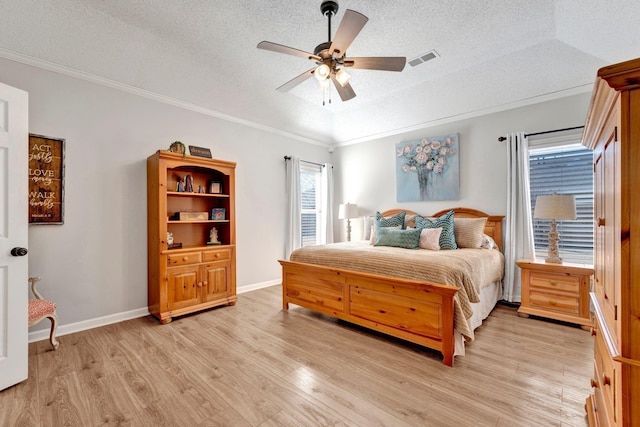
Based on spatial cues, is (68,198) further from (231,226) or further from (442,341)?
(442,341)

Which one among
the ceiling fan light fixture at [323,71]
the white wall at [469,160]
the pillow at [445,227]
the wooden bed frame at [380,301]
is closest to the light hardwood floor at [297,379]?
the wooden bed frame at [380,301]

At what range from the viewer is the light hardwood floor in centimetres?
172

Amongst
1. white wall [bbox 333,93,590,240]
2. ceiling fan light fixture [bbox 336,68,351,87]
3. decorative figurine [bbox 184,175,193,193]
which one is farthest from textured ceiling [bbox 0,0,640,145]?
decorative figurine [bbox 184,175,193,193]

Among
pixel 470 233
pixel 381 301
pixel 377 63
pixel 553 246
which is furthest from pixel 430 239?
pixel 377 63

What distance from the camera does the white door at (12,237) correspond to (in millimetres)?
1999

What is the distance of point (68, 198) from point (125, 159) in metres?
0.68

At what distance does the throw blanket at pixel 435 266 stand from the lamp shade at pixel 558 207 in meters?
0.70

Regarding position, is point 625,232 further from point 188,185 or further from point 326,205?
point 326,205

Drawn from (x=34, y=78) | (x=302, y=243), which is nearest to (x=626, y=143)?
(x=34, y=78)

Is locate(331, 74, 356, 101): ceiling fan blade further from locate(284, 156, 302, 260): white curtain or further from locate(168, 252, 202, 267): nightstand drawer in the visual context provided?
locate(168, 252, 202, 267): nightstand drawer

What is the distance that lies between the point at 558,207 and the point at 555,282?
0.80m

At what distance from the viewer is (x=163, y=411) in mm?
1777

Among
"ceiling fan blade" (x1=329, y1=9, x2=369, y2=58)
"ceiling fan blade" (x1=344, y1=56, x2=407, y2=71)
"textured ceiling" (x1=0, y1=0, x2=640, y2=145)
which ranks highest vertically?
"textured ceiling" (x1=0, y1=0, x2=640, y2=145)

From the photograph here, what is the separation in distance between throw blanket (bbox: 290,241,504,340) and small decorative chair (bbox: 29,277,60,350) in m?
2.30
